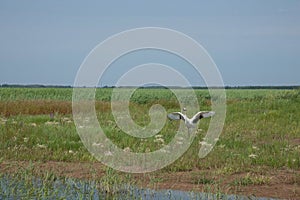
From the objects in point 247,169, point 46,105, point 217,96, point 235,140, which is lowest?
point 247,169

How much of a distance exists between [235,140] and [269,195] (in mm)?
5106

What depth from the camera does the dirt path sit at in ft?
26.2

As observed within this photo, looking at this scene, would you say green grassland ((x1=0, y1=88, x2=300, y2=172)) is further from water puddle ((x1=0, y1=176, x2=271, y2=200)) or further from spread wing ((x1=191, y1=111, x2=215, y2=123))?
water puddle ((x1=0, y1=176, x2=271, y2=200))

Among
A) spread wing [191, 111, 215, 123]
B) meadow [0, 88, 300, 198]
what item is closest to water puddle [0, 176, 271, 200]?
meadow [0, 88, 300, 198]

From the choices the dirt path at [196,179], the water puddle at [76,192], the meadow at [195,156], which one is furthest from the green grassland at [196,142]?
the water puddle at [76,192]

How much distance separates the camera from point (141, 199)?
21.7ft

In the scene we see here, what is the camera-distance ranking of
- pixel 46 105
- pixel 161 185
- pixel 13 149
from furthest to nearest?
pixel 46 105 → pixel 13 149 → pixel 161 185

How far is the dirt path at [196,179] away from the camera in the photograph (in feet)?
26.2

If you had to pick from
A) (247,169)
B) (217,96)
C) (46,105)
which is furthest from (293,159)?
(217,96)

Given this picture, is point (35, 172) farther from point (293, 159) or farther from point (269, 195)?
point (293, 159)

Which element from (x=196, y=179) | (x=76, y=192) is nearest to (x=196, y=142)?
(x=196, y=179)

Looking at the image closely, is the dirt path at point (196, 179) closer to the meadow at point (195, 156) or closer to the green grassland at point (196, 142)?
the meadow at point (195, 156)

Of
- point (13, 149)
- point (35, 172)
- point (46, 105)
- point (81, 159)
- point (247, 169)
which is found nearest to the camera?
point (35, 172)

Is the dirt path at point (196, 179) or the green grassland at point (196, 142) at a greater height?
the green grassland at point (196, 142)
